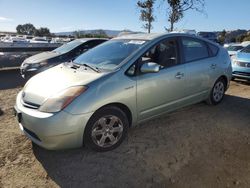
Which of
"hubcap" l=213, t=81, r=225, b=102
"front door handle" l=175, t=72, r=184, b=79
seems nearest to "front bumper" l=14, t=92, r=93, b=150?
"front door handle" l=175, t=72, r=184, b=79

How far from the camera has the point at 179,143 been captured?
3883 mm

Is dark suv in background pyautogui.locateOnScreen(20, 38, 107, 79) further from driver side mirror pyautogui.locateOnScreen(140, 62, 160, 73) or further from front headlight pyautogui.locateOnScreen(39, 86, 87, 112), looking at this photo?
front headlight pyautogui.locateOnScreen(39, 86, 87, 112)

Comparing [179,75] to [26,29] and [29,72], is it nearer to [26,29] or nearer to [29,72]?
[29,72]

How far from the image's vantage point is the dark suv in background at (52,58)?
7.71 m

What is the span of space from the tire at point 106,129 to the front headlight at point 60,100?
0.37 m

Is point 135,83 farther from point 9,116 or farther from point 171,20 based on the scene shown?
point 171,20

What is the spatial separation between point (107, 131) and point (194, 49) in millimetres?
2487

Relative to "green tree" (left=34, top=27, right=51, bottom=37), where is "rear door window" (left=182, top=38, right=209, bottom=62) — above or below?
above

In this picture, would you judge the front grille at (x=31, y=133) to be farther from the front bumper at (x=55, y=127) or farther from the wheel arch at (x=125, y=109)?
the wheel arch at (x=125, y=109)

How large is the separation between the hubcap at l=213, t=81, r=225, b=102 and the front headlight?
3.31 metres

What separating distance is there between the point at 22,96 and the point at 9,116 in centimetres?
151

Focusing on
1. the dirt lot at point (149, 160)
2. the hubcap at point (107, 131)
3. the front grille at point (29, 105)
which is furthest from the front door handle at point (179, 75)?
the front grille at point (29, 105)

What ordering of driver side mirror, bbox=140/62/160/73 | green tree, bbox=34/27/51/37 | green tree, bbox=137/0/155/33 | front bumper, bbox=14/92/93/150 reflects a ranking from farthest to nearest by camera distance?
green tree, bbox=34/27/51/37, green tree, bbox=137/0/155/33, driver side mirror, bbox=140/62/160/73, front bumper, bbox=14/92/93/150

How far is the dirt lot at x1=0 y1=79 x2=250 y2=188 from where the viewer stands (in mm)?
2977
